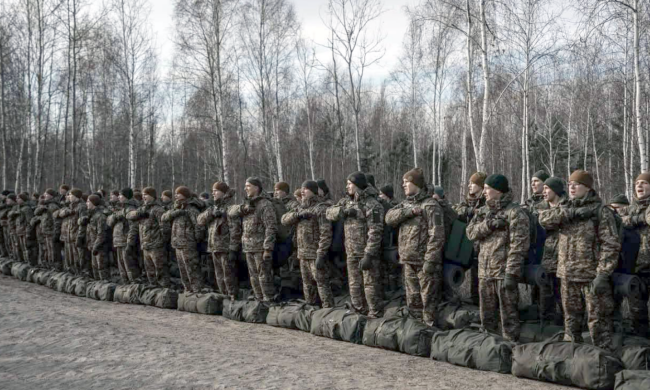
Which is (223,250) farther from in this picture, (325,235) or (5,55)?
(5,55)

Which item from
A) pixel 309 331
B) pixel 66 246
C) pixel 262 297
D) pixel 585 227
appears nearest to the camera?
pixel 585 227

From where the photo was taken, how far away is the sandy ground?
6.16 metres

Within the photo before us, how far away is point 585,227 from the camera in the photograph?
659 cm

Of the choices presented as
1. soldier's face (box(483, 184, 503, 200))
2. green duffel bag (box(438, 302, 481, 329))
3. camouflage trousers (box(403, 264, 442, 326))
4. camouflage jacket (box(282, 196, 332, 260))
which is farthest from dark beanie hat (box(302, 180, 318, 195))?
soldier's face (box(483, 184, 503, 200))

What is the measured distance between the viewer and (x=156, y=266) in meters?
11.7

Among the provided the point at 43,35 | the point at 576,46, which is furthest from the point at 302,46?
the point at 576,46

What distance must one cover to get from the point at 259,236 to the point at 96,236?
5.42 meters

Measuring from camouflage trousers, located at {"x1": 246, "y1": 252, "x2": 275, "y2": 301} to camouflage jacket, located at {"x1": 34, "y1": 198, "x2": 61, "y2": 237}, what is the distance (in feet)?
25.0

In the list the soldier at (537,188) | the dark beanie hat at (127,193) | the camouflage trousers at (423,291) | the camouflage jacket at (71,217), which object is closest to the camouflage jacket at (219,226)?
the dark beanie hat at (127,193)

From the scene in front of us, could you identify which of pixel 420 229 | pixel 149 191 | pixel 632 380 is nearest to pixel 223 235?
pixel 149 191

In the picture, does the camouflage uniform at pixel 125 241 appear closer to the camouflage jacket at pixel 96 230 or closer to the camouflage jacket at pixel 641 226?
the camouflage jacket at pixel 96 230

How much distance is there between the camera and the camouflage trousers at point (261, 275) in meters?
9.81

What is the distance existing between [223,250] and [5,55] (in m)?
19.3

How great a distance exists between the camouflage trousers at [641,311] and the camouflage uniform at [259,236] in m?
5.17
